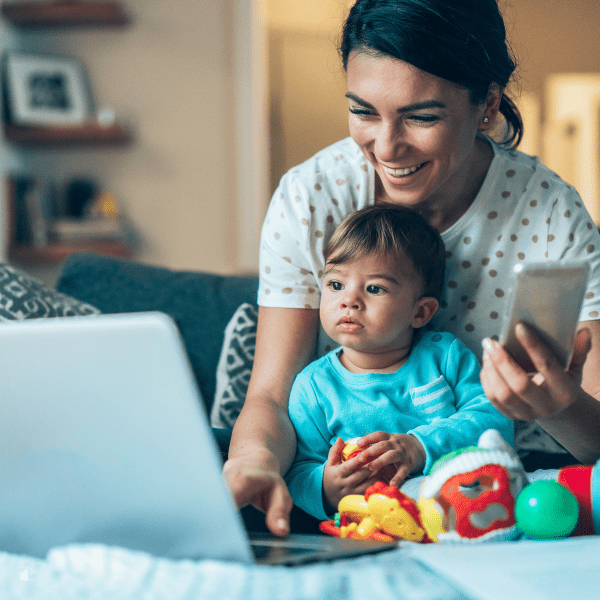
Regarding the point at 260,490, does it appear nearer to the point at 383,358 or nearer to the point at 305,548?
the point at 305,548

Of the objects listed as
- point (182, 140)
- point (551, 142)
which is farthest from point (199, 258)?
point (551, 142)

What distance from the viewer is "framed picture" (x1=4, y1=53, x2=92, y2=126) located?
3.06 meters

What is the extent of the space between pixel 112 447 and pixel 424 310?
69 cm

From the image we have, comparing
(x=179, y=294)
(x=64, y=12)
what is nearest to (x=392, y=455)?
(x=179, y=294)

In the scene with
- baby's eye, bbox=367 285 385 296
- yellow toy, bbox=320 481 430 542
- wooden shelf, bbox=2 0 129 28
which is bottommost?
yellow toy, bbox=320 481 430 542

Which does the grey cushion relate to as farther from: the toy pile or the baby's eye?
the toy pile

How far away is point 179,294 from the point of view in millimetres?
1483

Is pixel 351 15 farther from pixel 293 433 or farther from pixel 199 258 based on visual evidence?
pixel 199 258

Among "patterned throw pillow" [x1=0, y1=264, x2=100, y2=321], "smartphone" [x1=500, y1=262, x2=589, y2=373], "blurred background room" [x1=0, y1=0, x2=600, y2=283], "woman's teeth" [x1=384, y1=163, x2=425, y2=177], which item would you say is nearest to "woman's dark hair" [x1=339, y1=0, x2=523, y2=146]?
"woman's teeth" [x1=384, y1=163, x2=425, y2=177]

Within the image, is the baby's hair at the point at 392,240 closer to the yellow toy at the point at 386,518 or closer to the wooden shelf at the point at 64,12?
the yellow toy at the point at 386,518

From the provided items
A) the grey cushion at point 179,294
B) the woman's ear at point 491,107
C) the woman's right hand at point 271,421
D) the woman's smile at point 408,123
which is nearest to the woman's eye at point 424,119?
the woman's smile at point 408,123

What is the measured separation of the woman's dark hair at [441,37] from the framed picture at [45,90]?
97.1 inches

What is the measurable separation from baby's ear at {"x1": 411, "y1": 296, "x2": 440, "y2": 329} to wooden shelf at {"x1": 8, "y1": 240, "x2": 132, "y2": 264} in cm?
232

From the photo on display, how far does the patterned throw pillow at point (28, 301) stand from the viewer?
1257mm
